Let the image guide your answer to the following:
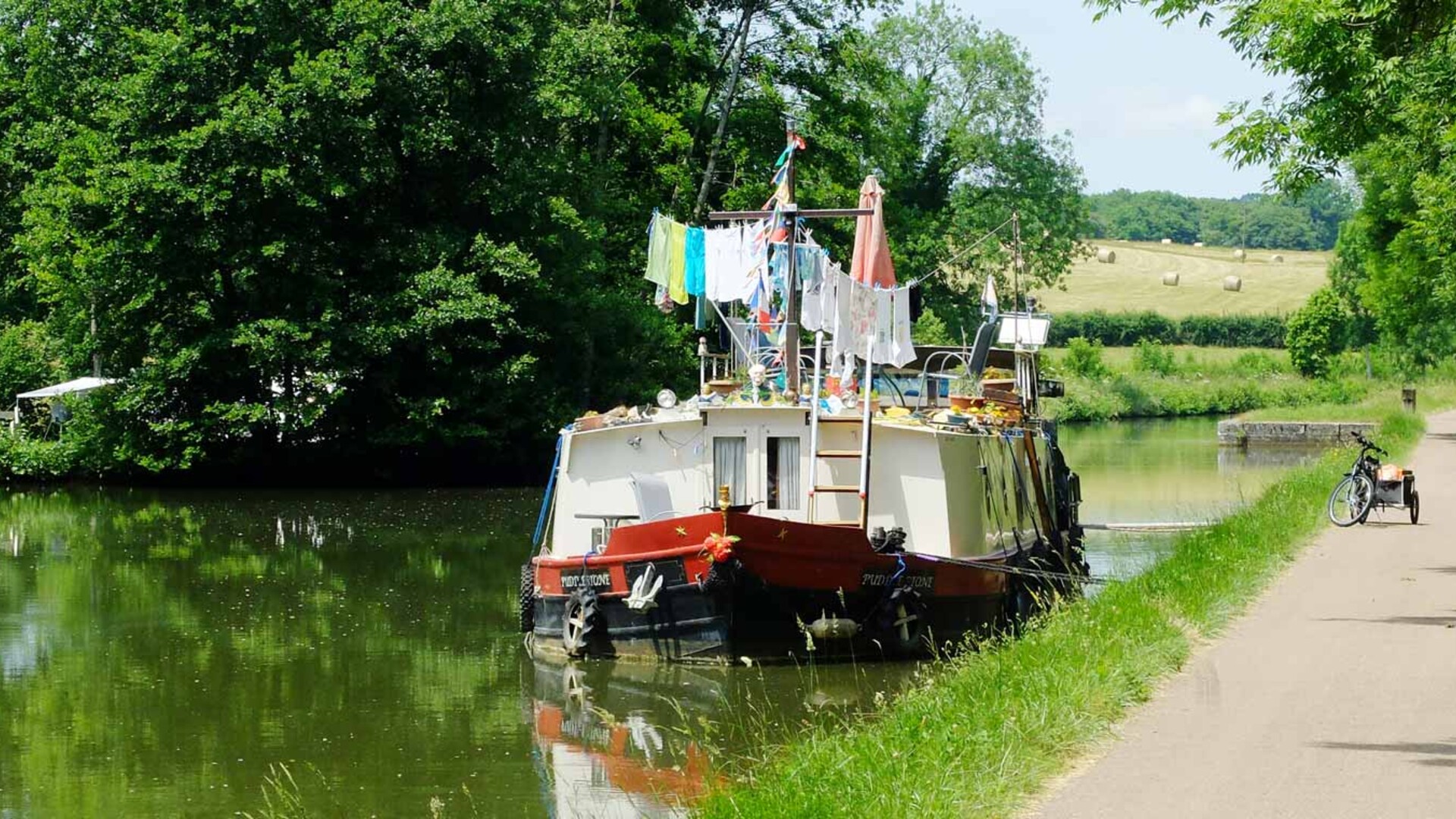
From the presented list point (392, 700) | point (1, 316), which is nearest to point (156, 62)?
point (1, 316)

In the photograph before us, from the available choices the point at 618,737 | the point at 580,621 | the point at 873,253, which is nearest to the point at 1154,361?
the point at 873,253

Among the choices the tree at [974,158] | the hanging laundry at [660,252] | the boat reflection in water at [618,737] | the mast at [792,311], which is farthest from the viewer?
the tree at [974,158]

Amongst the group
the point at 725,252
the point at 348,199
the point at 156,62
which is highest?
the point at 156,62

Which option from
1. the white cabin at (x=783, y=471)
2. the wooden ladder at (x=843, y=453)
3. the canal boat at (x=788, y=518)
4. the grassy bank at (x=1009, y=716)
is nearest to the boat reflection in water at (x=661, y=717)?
the canal boat at (x=788, y=518)

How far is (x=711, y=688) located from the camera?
16.4 metres

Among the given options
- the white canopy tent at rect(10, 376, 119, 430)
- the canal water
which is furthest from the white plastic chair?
the white canopy tent at rect(10, 376, 119, 430)

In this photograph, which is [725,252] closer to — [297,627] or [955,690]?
[297,627]

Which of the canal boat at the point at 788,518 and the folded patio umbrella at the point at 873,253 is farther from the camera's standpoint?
the folded patio umbrella at the point at 873,253

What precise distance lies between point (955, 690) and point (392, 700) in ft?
21.6

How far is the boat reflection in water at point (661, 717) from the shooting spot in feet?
41.0

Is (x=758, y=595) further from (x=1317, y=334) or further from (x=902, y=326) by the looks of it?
(x=1317, y=334)

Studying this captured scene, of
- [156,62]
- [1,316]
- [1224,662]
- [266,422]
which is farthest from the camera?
[1,316]

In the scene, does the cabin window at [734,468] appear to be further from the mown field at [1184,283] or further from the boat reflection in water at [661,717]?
the mown field at [1184,283]

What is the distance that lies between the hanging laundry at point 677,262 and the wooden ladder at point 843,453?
3112mm
